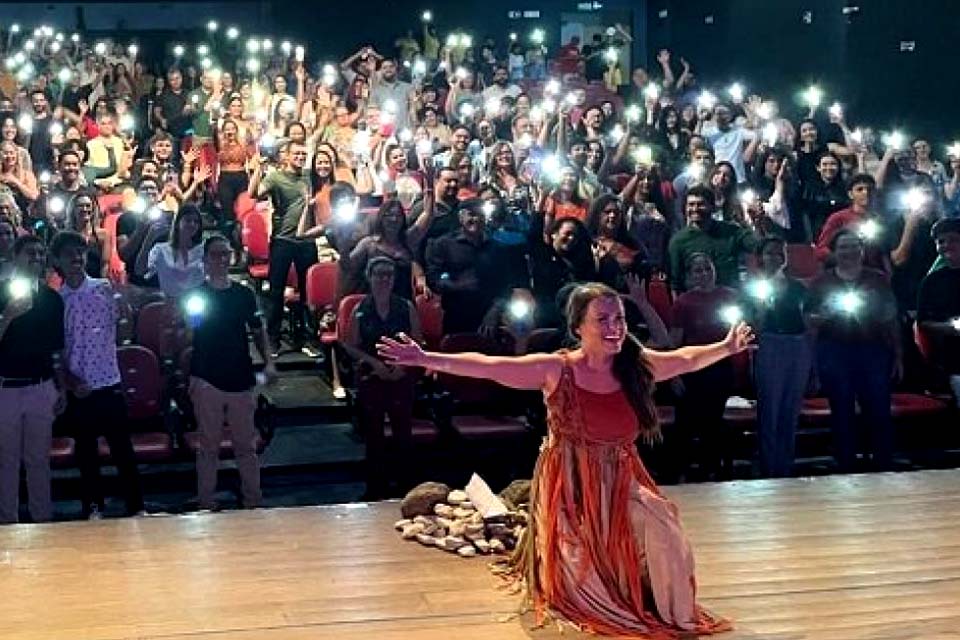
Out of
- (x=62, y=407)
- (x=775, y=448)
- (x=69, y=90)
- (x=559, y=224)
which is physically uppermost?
(x=69, y=90)

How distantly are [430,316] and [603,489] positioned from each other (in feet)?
11.7

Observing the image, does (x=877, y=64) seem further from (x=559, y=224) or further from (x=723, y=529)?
(x=723, y=529)

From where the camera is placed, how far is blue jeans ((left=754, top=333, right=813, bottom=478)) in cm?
772

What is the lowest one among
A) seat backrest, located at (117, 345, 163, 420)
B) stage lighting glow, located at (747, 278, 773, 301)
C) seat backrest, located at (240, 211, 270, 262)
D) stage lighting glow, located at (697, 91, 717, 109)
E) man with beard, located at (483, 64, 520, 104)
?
seat backrest, located at (117, 345, 163, 420)

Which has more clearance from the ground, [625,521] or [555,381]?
[555,381]

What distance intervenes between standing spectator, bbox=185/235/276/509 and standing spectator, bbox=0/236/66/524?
0.62 meters

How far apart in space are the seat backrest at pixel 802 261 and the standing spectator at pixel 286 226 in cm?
301

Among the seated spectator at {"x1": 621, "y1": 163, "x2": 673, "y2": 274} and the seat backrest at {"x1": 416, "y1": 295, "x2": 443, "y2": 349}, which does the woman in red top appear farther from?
the seat backrest at {"x1": 416, "y1": 295, "x2": 443, "y2": 349}

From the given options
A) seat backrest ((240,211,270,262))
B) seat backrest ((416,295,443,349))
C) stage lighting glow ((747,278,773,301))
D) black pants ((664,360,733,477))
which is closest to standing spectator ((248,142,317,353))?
seat backrest ((240,211,270,262))

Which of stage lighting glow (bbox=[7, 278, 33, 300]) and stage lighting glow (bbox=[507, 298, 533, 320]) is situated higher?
stage lighting glow (bbox=[7, 278, 33, 300])

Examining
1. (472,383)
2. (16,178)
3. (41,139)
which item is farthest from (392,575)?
(41,139)

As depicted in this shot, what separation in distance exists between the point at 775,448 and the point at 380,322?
6.82 ft

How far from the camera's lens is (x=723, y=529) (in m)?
6.15

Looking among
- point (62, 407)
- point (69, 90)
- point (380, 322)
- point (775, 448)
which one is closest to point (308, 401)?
point (380, 322)
